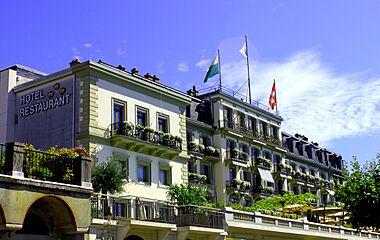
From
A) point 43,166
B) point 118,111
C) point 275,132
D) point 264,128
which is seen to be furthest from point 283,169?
point 43,166

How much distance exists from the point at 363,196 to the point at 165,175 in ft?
41.1

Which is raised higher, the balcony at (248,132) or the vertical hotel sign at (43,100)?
the balcony at (248,132)

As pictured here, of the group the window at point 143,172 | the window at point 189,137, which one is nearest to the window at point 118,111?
the window at point 143,172

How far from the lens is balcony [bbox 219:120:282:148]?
1960 inches

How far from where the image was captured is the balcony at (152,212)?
929 inches

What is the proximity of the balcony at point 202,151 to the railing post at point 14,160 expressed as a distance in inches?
1045

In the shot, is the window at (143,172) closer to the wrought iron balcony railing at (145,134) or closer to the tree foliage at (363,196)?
the wrought iron balcony railing at (145,134)

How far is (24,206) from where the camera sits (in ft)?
63.0

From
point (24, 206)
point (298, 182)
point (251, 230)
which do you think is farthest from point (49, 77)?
point (298, 182)

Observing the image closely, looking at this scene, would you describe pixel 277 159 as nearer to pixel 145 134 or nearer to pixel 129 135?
pixel 145 134

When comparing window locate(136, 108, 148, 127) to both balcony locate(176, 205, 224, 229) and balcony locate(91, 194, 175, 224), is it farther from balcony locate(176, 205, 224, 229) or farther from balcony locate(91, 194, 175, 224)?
balcony locate(91, 194, 175, 224)

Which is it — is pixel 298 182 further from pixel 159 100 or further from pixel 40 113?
pixel 40 113

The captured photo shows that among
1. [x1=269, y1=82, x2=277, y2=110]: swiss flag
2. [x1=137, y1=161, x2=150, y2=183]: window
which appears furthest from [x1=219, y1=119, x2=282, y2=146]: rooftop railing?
[x1=137, y1=161, x2=150, y2=183]: window

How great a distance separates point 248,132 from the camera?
5284cm
